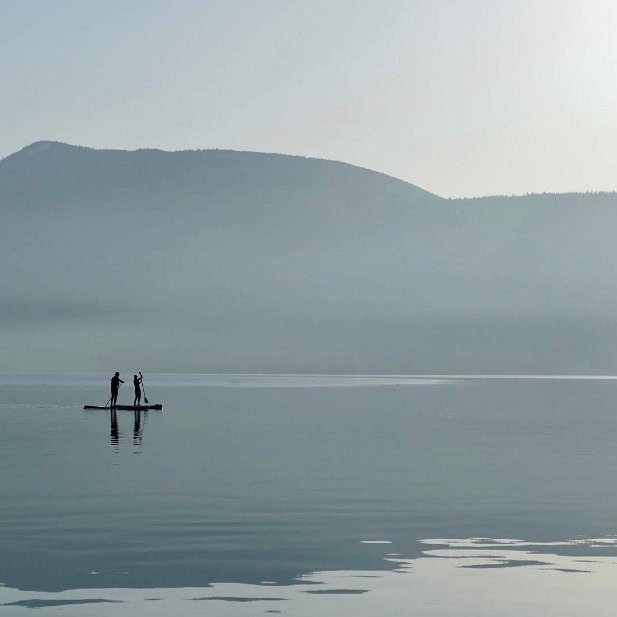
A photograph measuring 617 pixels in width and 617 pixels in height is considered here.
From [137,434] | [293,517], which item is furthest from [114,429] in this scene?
[293,517]

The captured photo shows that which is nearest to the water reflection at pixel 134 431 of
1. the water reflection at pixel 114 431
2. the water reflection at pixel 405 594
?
the water reflection at pixel 114 431

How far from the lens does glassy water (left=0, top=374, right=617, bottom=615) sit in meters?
22.9

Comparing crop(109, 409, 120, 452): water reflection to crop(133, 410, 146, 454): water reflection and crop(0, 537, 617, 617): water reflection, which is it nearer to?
crop(133, 410, 146, 454): water reflection

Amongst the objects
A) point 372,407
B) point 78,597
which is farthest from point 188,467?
point 372,407

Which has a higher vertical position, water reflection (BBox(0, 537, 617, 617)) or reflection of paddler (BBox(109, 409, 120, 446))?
reflection of paddler (BBox(109, 409, 120, 446))

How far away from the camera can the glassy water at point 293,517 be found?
22906 millimetres

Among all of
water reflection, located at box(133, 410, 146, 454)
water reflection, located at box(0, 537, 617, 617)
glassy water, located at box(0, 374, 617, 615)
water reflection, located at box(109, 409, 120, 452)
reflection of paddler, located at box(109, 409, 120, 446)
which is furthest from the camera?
reflection of paddler, located at box(109, 409, 120, 446)

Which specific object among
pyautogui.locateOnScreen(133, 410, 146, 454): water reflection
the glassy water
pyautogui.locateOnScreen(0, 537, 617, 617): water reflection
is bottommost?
pyautogui.locateOnScreen(0, 537, 617, 617): water reflection

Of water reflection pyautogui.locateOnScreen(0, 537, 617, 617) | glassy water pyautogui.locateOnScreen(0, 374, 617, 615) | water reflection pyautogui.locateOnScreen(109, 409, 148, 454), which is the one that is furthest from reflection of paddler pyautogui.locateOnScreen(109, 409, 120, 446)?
water reflection pyautogui.locateOnScreen(0, 537, 617, 617)

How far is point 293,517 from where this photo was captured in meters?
32.0

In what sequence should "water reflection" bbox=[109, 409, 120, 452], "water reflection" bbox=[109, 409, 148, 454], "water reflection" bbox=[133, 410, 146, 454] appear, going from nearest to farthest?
1. "water reflection" bbox=[133, 410, 146, 454]
2. "water reflection" bbox=[109, 409, 148, 454]
3. "water reflection" bbox=[109, 409, 120, 452]

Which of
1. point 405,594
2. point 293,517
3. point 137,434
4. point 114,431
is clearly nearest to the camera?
point 405,594

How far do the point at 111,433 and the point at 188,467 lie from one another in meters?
21.0

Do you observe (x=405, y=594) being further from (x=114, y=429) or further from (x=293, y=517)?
(x=114, y=429)
